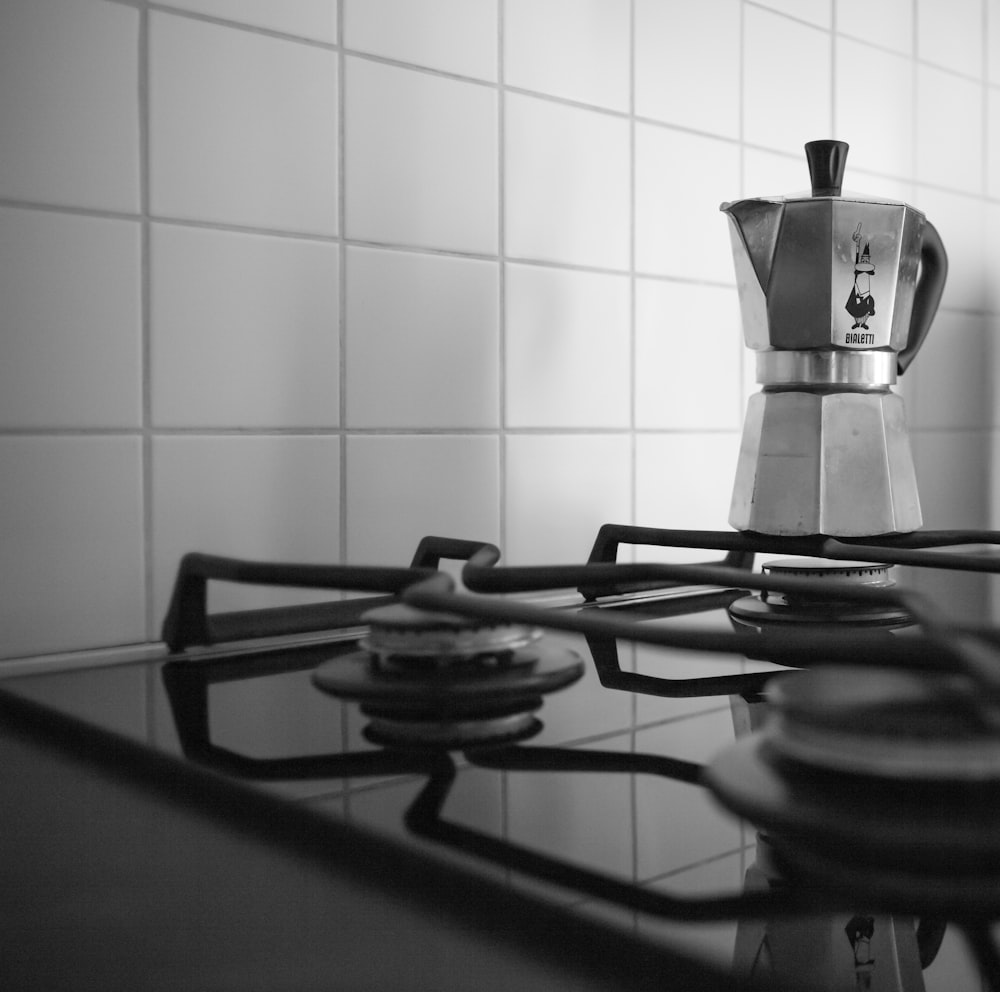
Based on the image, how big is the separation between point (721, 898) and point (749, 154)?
3.02ft

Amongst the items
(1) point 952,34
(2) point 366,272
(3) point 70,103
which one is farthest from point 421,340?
(1) point 952,34

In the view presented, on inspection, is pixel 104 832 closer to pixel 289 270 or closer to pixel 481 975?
pixel 481 975

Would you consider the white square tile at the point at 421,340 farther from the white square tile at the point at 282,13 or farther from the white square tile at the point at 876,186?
the white square tile at the point at 876,186

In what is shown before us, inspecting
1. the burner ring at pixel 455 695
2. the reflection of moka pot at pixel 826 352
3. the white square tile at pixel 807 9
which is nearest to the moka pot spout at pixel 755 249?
the reflection of moka pot at pixel 826 352

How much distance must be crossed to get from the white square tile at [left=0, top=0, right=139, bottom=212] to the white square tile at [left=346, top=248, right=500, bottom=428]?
0.57ft

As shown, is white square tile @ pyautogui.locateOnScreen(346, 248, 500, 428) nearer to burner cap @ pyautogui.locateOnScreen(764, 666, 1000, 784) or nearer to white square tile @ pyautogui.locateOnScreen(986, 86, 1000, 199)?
burner cap @ pyautogui.locateOnScreen(764, 666, 1000, 784)

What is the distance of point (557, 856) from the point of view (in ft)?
0.98

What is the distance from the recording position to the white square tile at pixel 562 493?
2.89 ft

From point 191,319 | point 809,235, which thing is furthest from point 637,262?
point 191,319

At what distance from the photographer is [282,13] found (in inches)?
29.1

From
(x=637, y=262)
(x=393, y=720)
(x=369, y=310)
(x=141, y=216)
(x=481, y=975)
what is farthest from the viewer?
(x=637, y=262)

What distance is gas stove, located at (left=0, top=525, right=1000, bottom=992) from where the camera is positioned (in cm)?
25

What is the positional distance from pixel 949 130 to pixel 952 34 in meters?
0.12

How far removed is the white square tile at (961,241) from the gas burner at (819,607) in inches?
25.5
